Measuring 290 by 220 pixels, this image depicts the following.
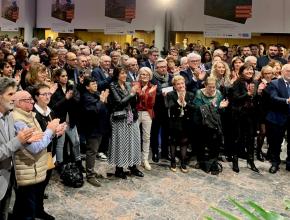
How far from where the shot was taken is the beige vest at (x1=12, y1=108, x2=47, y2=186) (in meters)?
3.42

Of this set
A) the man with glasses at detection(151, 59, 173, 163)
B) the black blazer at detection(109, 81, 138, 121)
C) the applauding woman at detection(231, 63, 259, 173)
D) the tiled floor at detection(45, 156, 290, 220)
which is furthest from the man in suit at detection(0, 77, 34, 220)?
the applauding woman at detection(231, 63, 259, 173)

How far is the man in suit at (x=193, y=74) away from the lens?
6375 mm

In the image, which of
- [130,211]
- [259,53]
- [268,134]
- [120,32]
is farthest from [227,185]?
[120,32]

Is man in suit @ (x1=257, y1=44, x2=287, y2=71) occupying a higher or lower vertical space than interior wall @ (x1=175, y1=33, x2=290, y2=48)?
lower

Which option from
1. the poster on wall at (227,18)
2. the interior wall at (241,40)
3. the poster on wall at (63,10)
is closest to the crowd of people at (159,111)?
the poster on wall at (227,18)

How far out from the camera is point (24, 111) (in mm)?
3480

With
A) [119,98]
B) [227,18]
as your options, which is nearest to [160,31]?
[227,18]

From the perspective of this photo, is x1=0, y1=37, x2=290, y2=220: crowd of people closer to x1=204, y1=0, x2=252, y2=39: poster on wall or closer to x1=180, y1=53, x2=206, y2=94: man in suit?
x1=180, y1=53, x2=206, y2=94: man in suit

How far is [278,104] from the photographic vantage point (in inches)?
231

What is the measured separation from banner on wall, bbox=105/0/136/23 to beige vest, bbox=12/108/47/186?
1053cm

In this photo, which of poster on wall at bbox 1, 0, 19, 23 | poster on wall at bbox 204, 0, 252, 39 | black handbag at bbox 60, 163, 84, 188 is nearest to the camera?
black handbag at bbox 60, 163, 84, 188

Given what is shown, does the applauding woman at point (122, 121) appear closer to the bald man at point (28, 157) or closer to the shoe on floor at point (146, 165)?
the shoe on floor at point (146, 165)

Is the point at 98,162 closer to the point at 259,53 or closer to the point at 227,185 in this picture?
the point at 227,185

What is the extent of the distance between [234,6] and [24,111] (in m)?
9.26
